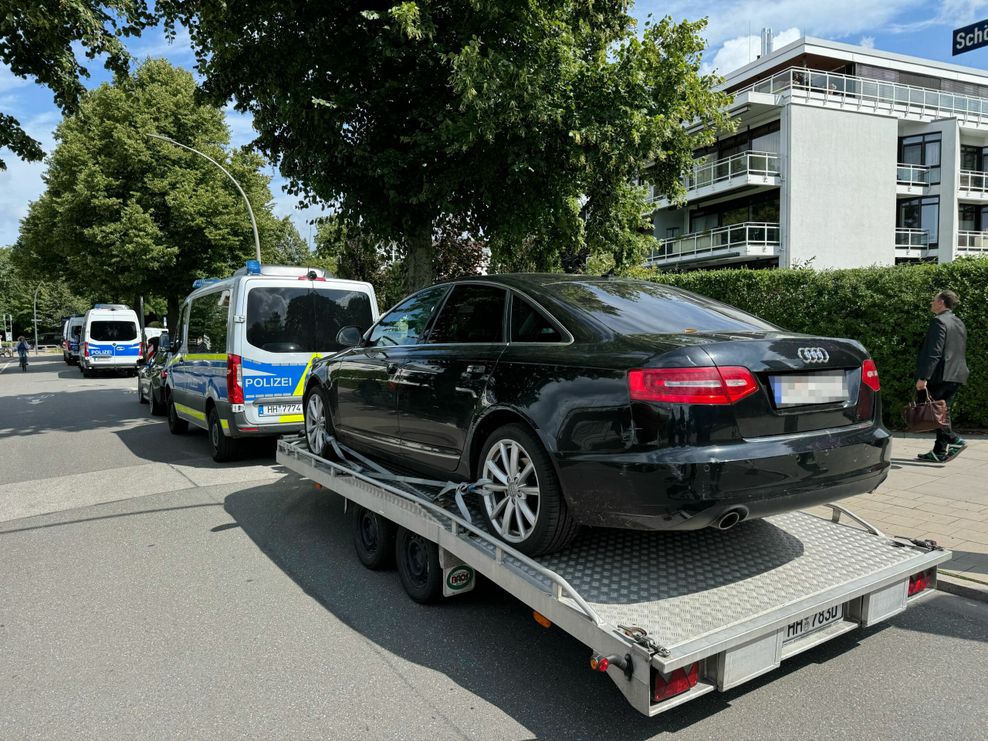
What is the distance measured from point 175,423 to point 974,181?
3666 centimetres

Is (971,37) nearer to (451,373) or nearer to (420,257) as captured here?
(451,373)

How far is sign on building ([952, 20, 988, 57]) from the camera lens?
438cm

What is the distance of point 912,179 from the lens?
107ft

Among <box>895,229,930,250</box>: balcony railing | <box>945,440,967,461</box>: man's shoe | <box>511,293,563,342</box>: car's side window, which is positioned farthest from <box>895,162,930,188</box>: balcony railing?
<box>511,293,563,342</box>: car's side window

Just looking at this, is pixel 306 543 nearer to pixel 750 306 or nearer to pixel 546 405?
pixel 546 405

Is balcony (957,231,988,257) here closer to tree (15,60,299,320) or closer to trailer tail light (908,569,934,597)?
tree (15,60,299,320)

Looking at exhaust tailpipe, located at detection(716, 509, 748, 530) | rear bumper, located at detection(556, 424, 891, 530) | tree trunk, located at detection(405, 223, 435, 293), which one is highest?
tree trunk, located at detection(405, 223, 435, 293)

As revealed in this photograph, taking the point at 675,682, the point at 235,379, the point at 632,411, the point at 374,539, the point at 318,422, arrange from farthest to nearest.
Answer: the point at 235,379, the point at 318,422, the point at 374,539, the point at 632,411, the point at 675,682

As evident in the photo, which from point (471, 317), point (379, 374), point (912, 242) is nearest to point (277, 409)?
point (379, 374)

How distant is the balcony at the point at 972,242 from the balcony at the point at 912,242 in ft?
4.88

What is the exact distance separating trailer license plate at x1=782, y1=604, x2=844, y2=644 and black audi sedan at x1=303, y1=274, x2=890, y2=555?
45 centimetres

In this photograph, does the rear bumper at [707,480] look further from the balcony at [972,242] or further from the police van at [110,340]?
the balcony at [972,242]

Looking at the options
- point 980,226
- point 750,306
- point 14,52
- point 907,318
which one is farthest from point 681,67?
point 980,226

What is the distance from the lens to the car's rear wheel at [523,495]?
10.7 ft
